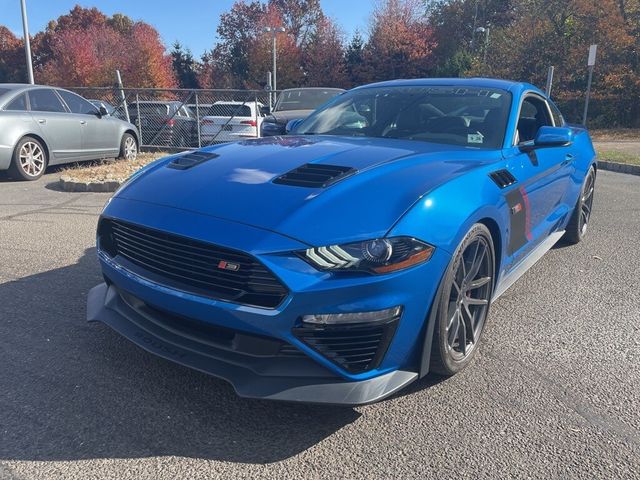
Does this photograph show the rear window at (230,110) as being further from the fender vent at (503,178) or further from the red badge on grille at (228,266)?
the red badge on grille at (228,266)

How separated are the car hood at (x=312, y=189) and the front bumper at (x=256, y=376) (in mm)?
565

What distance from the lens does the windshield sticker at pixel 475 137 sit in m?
3.47

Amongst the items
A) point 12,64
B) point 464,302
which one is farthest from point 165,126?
point 12,64

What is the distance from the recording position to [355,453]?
2.20 m

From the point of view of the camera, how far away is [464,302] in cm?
277

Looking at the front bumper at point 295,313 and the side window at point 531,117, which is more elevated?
the side window at point 531,117

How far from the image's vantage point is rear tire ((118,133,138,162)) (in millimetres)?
10570

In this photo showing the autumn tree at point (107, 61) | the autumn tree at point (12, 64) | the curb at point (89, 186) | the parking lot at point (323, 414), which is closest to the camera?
the parking lot at point (323, 414)

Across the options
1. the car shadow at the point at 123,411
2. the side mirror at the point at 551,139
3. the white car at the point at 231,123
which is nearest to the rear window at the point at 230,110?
the white car at the point at 231,123

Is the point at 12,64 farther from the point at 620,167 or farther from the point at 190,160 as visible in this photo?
the point at 190,160

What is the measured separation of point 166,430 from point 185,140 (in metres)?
12.2

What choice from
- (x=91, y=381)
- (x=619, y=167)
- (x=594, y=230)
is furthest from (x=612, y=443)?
(x=619, y=167)

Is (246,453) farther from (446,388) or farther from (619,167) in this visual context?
(619,167)

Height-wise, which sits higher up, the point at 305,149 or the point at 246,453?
the point at 305,149
